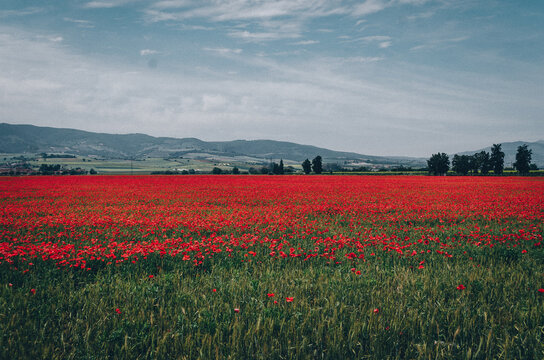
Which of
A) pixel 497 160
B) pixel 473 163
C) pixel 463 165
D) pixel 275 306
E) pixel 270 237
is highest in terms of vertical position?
pixel 497 160

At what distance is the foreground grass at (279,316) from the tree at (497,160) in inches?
4881

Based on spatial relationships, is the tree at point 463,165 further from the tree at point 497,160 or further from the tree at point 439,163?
the tree at point 497,160

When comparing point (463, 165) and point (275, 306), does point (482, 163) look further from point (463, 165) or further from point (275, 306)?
point (275, 306)

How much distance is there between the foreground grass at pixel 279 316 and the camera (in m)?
3.25

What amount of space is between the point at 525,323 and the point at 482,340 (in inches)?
35.1

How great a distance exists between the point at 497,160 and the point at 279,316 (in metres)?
129

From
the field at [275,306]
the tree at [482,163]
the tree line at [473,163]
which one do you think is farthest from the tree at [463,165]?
the field at [275,306]

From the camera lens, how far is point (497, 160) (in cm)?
10312

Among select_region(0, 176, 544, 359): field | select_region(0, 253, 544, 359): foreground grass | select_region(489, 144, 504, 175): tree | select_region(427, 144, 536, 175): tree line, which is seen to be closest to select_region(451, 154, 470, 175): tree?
select_region(427, 144, 536, 175): tree line

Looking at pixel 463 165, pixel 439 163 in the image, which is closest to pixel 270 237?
pixel 439 163

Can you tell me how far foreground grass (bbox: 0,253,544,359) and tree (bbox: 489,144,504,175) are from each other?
407ft

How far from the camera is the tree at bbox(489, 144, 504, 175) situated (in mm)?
102062

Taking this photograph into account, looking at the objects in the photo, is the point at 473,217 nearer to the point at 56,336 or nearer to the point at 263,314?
the point at 263,314

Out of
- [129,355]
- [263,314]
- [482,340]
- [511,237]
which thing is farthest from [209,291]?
[511,237]
